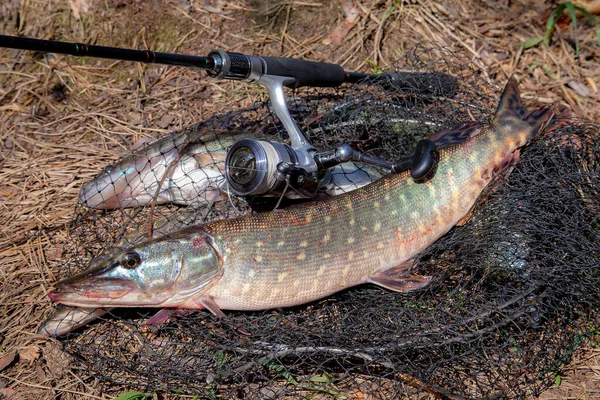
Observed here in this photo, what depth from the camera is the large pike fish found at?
3432 mm

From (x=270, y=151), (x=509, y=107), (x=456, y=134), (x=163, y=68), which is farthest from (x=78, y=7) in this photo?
(x=509, y=107)

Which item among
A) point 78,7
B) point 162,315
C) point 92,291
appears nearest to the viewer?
point 92,291

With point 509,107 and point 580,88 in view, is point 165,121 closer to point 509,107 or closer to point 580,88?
point 509,107

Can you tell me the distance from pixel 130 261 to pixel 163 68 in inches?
108

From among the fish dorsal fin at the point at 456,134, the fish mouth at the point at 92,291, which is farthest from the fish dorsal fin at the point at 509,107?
the fish mouth at the point at 92,291

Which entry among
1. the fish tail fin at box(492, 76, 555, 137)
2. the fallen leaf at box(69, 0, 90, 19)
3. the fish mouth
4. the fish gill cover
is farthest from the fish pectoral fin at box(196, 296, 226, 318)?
the fallen leaf at box(69, 0, 90, 19)

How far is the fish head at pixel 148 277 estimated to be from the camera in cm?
340

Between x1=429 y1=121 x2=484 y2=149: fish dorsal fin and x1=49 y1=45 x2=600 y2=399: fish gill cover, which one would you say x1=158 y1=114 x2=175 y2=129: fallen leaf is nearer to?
x1=49 y1=45 x2=600 y2=399: fish gill cover

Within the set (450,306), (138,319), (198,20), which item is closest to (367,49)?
(198,20)

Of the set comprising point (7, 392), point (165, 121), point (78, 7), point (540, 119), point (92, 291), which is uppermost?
point (78, 7)

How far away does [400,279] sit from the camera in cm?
372

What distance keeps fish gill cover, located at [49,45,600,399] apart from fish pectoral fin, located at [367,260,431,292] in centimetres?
9

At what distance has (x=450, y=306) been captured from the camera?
12.0ft

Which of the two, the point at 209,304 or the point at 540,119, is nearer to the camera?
the point at 209,304
